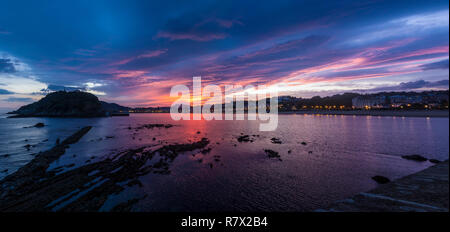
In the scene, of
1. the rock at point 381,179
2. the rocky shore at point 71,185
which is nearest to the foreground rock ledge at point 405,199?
the rock at point 381,179

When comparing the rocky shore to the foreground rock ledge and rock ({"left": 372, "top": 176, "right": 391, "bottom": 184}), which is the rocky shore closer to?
Answer: the foreground rock ledge

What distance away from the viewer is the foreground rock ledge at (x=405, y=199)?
350 inches

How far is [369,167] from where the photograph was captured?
20.1m

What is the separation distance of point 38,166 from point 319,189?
28.4m

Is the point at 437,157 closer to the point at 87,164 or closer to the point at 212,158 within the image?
the point at 212,158

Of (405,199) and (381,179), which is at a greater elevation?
(405,199)

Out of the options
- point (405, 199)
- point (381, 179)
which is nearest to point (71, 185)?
point (405, 199)

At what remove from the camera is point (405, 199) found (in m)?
9.84

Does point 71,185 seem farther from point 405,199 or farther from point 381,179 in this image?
point 381,179

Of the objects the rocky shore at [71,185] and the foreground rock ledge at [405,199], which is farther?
the rocky shore at [71,185]

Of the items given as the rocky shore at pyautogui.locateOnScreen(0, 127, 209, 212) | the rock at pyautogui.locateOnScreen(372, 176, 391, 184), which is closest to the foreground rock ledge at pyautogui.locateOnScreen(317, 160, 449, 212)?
the rock at pyautogui.locateOnScreen(372, 176, 391, 184)

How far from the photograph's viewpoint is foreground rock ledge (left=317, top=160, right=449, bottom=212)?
8.88 meters

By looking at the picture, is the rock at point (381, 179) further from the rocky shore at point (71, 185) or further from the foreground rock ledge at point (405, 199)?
the rocky shore at point (71, 185)

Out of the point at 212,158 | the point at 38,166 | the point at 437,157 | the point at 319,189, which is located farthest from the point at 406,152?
the point at 38,166
